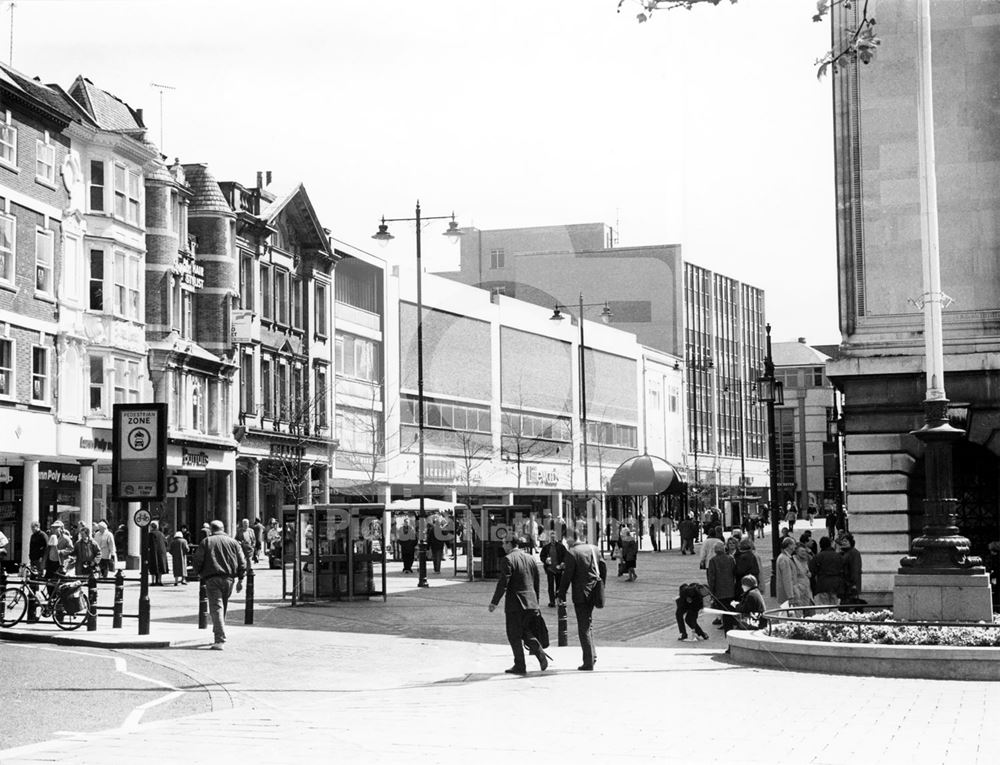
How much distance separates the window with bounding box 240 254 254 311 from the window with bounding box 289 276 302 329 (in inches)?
162

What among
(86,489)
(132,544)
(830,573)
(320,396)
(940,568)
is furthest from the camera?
(320,396)

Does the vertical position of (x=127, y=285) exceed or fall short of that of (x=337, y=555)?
it exceeds it

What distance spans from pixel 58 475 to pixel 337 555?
58.1 feet

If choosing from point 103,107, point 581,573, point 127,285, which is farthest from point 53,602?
point 103,107

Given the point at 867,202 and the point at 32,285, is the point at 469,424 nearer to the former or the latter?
the point at 32,285

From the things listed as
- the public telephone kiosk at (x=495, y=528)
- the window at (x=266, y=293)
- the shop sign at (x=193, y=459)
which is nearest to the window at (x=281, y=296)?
the window at (x=266, y=293)

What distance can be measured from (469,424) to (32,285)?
4118 cm

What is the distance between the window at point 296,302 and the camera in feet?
211

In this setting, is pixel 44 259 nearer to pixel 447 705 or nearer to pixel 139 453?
pixel 139 453

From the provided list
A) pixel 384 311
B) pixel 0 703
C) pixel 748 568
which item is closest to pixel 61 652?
pixel 0 703

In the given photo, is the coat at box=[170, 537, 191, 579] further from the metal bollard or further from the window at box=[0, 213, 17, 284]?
the metal bollard

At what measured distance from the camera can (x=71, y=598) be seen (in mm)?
24625

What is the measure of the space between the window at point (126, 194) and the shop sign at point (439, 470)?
28.3 m

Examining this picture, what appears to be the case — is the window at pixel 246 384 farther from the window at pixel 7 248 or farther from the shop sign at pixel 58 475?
the window at pixel 7 248
